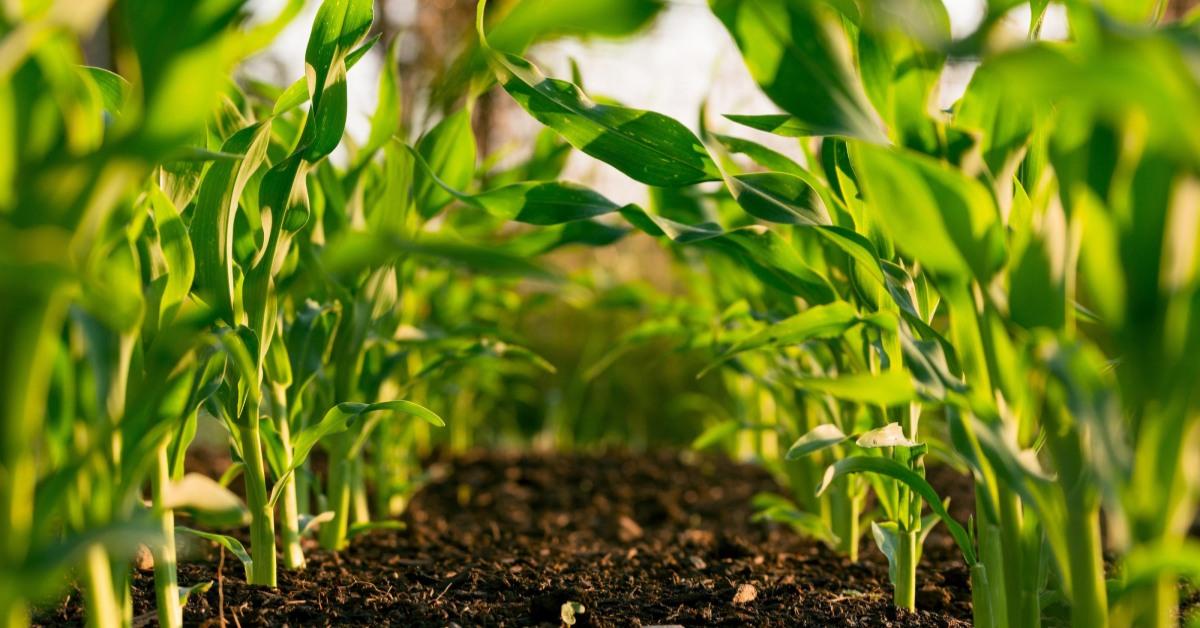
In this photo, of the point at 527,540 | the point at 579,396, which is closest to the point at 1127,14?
the point at 527,540

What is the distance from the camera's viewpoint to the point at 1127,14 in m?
0.80

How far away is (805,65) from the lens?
918mm

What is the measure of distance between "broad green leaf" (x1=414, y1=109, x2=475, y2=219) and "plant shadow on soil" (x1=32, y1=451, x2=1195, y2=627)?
0.64 meters

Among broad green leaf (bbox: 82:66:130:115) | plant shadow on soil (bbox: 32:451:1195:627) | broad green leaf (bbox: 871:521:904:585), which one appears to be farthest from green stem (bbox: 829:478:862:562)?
broad green leaf (bbox: 82:66:130:115)

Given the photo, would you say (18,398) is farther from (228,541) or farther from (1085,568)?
(1085,568)

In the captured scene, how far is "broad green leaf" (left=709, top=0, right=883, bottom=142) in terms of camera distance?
0.89 metres

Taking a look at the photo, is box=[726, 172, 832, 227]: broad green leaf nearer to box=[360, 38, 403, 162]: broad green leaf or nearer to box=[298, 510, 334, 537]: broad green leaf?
box=[360, 38, 403, 162]: broad green leaf

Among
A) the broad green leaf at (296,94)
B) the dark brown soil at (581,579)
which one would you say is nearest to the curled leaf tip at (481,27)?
the broad green leaf at (296,94)

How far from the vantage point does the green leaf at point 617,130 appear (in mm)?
1109

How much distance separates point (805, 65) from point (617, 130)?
0.28 meters

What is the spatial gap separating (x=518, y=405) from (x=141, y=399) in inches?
169

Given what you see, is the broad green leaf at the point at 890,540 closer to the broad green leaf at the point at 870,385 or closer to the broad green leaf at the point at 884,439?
the broad green leaf at the point at 884,439

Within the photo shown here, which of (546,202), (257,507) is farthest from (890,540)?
(257,507)

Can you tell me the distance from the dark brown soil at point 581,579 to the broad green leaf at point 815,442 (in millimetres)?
272
